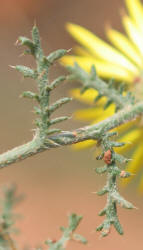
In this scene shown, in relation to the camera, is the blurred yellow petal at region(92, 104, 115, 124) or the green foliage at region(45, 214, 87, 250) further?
the blurred yellow petal at region(92, 104, 115, 124)

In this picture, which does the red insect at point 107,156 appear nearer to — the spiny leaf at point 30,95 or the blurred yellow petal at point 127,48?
the spiny leaf at point 30,95

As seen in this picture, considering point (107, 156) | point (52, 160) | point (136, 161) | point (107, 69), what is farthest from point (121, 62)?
point (52, 160)

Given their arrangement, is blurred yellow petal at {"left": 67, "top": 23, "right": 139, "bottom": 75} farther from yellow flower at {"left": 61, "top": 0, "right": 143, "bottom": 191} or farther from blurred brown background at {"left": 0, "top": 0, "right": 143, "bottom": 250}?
blurred brown background at {"left": 0, "top": 0, "right": 143, "bottom": 250}

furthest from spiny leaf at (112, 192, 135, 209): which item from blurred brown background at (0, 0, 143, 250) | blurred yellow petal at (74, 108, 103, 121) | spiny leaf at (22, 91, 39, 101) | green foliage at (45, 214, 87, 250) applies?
blurred brown background at (0, 0, 143, 250)

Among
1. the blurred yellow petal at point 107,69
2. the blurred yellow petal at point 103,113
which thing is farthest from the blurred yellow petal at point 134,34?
the blurred yellow petal at point 103,113

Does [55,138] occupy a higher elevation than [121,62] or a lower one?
lower

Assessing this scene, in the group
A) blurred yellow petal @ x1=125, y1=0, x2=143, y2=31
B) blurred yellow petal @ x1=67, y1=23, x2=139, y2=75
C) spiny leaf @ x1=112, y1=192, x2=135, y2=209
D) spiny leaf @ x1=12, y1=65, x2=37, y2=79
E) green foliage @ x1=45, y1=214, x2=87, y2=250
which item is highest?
blurred yellow petal @ x1=125, y1=0, x2=143, y2=31

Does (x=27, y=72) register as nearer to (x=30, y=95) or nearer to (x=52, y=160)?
(x=30, y=95)

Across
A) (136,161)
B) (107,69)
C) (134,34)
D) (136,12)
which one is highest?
(136,12)

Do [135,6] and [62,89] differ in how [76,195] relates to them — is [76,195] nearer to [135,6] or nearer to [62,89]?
[62,89]
